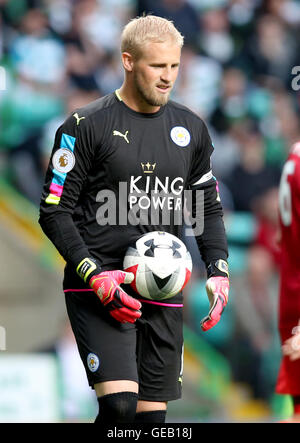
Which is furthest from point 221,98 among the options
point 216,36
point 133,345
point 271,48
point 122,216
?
point 133,345

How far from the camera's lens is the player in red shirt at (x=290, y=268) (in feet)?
17.4

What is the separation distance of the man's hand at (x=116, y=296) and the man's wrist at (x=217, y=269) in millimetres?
506

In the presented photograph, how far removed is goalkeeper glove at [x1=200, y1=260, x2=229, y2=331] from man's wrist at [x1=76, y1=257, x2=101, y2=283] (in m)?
0.58

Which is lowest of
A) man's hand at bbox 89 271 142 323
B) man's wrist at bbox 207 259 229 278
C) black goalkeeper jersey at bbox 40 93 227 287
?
man's hand at bbox 89 271 142 323

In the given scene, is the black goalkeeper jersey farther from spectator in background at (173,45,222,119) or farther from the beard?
spectator in background at (173,45,222,119)

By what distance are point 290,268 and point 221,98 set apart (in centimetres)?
493

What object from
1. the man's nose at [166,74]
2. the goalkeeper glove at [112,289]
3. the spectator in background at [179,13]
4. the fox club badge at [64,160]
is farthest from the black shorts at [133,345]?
the spectator in background at [179,13]

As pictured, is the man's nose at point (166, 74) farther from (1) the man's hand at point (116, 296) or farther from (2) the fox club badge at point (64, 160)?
(1) the man's hand at point (116, 296)

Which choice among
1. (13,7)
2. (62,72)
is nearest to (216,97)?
(62,72)

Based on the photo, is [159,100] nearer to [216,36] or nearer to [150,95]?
[150,95]

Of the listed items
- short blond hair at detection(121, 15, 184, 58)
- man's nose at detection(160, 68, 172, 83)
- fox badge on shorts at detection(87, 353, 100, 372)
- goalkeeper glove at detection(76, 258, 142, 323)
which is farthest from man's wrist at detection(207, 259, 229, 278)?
short blond hair at detection(121, 15, 184, 58)

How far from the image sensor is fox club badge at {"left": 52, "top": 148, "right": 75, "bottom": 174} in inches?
182

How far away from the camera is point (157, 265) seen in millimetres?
4613
